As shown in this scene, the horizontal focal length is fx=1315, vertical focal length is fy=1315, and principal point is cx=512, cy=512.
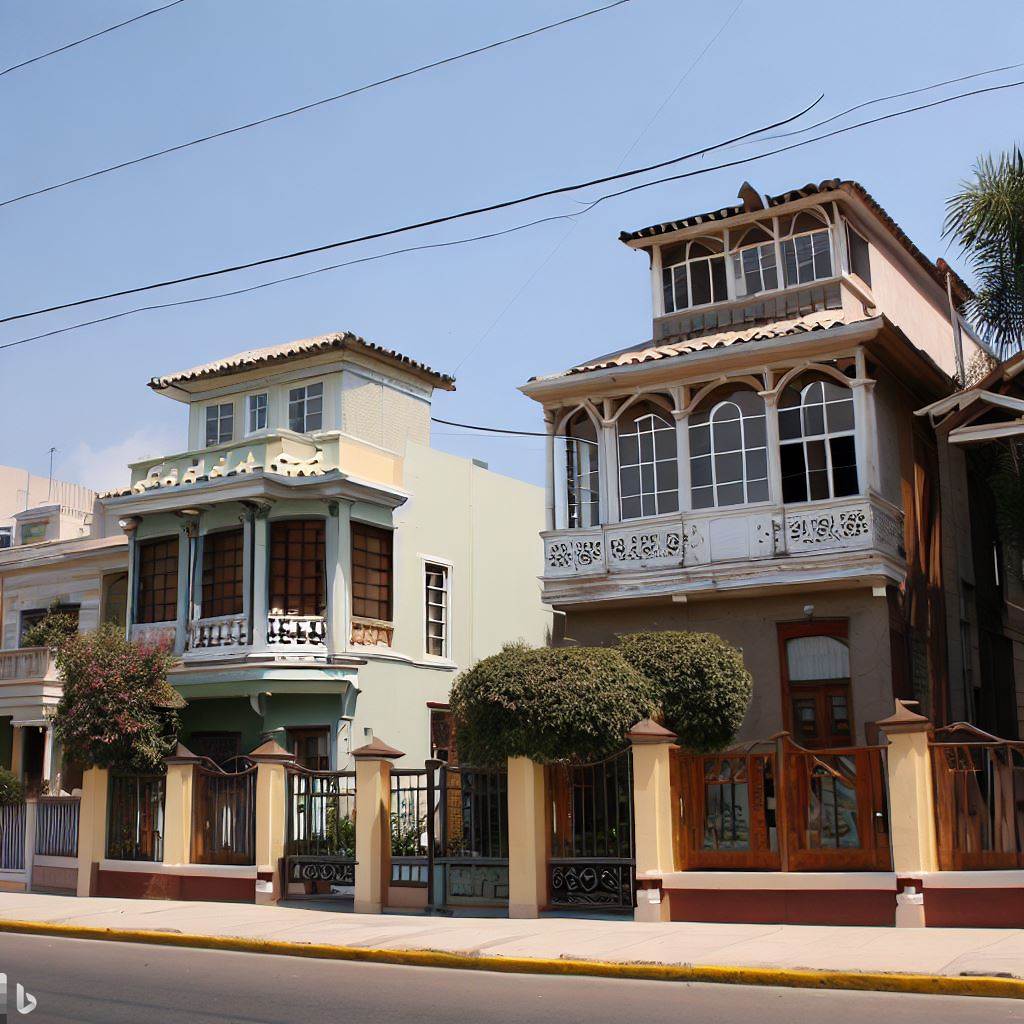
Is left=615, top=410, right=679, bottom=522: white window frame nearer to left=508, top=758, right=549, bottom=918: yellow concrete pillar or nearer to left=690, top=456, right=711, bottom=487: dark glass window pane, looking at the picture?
left=690, top=456, right=711, bottom=487: dark glass window pane

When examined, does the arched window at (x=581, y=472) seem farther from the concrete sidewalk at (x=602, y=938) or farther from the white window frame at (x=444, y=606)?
the concrete sidewalk at (x=602, y=938)

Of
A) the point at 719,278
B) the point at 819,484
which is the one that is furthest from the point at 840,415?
the point at 719,278

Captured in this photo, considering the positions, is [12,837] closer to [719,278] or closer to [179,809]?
[179,809]

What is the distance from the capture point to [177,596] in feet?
86.5

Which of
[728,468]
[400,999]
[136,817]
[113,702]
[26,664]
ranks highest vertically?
[728,468]

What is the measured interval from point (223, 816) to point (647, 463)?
891 centimetres

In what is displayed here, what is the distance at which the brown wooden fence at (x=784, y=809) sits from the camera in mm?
13461

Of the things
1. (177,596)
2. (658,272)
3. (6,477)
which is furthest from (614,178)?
(6,477)

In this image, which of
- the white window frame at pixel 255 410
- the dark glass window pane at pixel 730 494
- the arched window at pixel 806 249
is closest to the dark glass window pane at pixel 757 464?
the dark glass window pane at pixel 730 494

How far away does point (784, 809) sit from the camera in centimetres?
1373

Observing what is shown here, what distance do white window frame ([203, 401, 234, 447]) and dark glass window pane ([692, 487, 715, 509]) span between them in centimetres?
1195

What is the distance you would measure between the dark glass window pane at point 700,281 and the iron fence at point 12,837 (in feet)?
46.5

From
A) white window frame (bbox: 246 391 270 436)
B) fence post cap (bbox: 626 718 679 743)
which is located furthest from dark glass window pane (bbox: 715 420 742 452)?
white window frame (bbox: 246 391 270 436)

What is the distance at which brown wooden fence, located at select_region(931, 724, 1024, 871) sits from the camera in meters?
12.7
